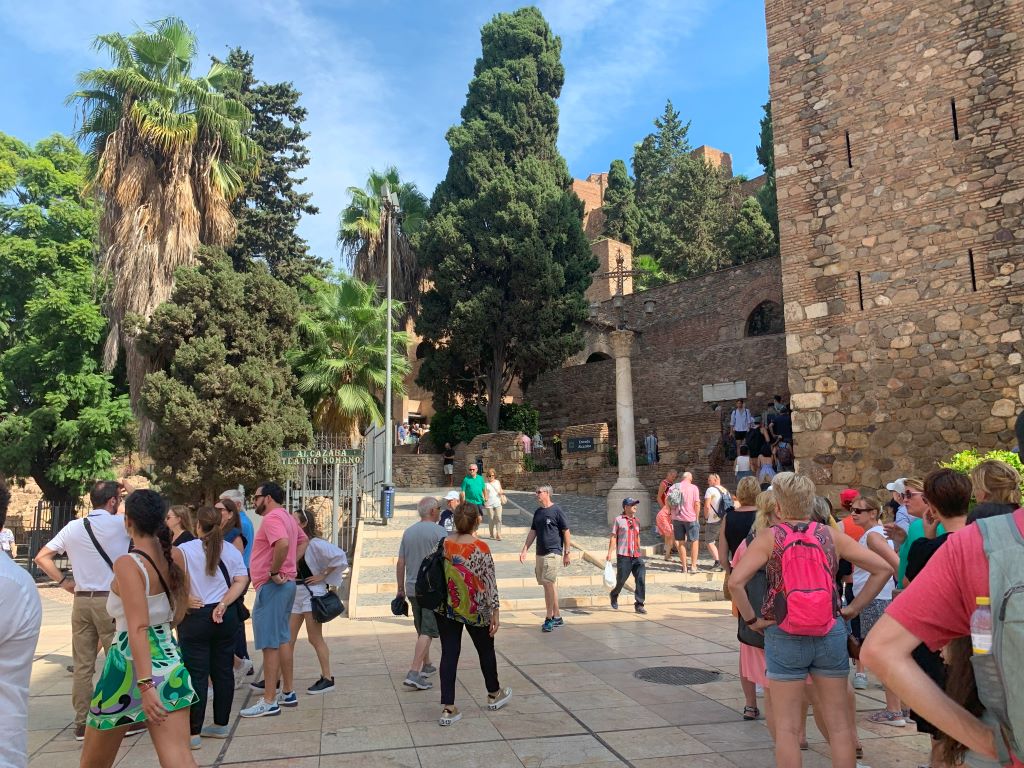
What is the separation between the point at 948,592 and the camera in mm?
1633

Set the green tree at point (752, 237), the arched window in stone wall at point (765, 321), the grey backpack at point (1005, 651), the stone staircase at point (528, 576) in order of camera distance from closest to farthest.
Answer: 1. the grey backpack at point (1005, 651)
2. the stone staircase at point (528, 576)
3. the arched window in stone wall at point (765, 321)
4. the green tree at point (752, 237)

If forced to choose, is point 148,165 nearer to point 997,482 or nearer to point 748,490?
point 748,490

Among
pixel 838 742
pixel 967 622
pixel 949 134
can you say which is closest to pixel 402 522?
pixel 949 134

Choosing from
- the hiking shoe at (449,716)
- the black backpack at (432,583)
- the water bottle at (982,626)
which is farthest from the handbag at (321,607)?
the water bottle at (982,626)

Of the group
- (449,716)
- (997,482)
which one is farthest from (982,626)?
(449,716)

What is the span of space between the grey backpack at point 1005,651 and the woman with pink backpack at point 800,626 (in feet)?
6.61

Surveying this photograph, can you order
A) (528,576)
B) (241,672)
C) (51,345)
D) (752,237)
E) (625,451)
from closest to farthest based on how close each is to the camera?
1. (241,672)
2. (528,576)
3. (625,451)
4. (51,345)
5. (752,237)

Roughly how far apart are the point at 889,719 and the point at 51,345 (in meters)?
22.5

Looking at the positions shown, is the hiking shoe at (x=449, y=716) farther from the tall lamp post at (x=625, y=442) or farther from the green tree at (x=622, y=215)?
the green tree at (x=622, y=215)

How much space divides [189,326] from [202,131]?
6.02 metres

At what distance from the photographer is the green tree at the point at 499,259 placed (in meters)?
26.7

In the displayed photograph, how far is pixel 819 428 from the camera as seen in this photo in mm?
12211

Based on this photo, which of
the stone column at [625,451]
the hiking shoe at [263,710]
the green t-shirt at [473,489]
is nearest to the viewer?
the hiking shoe at [263,710]

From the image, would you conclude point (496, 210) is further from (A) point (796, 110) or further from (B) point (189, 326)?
(A) point (796, 110)
